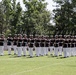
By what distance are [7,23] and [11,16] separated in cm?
387

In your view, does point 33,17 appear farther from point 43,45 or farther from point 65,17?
point 43,45

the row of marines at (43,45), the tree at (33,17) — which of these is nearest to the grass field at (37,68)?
the row of marines at (43,45)

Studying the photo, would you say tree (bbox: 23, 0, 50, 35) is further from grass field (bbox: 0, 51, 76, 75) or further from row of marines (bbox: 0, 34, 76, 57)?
grass field (bbox: 0, 51, 76, 75)

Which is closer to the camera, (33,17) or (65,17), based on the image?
(33,17)

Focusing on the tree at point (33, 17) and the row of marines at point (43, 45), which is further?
the tree at point (33, 17)

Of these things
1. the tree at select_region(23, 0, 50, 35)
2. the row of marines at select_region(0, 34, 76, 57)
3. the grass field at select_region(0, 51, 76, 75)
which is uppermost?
the tree at select_region(23, 0, 50, 35)

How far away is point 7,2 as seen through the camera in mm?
49938

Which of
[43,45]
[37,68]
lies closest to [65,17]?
[43,45]

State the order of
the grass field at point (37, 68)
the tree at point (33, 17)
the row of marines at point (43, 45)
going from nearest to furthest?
the grass field at point (37, 68) → the row of marines at point (43, 45) → the tree at point (33, 17)

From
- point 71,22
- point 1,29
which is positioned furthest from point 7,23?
point 71,22

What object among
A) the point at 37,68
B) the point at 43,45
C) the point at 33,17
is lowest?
the point at 37,68

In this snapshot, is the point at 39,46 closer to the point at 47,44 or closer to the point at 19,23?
the point at 47,44

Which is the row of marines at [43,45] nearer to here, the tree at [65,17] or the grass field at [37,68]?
the grass field at [37,68]

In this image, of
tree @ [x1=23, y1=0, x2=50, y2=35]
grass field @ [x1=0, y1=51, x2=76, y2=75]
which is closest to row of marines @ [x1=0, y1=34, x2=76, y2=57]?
grass field @ [x1=0, y1=51, x2=76, y2=75]
